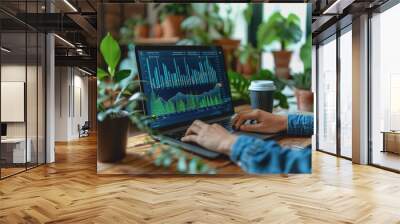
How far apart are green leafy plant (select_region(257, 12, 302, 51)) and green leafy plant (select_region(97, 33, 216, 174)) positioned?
180 cm

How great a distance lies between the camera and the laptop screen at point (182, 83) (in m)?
5.23

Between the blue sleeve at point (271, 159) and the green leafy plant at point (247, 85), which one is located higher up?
the green leafy plant at point (247, 85)

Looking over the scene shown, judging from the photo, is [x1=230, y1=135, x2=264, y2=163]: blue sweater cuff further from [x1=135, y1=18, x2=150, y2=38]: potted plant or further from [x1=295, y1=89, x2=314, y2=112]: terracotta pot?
[x1=135, y1=18, x2=150, y2=38]: potted plant

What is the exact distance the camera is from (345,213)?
3.94m

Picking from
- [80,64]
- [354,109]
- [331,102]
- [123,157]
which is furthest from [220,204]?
[80,64]

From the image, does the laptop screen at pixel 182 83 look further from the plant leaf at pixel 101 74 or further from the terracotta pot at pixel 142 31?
the plant leaf at pixel 101 74

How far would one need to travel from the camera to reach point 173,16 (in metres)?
5.35

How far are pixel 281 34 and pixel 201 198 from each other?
91.6 inches

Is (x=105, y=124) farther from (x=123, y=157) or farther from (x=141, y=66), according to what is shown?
(x=141, y=66)

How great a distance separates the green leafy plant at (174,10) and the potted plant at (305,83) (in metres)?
1.59

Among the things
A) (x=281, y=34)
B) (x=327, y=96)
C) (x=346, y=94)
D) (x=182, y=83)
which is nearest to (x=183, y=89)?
(x=182, y=83)

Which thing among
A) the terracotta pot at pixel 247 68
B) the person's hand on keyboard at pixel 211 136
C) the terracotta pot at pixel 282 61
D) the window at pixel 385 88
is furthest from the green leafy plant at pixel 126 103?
the window at pixel 385 88

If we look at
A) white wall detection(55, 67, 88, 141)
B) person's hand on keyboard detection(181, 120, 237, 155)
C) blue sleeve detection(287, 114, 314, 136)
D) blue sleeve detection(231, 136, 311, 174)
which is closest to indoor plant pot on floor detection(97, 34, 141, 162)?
person's hand on keyboard detection(181, 120, 237, 155)

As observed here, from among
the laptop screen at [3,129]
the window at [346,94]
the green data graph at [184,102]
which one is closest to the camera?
the green data graph at [184,102]
